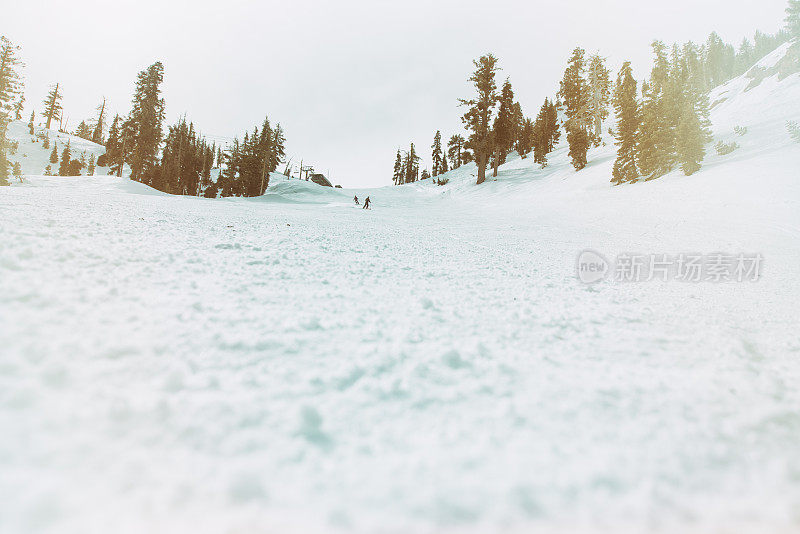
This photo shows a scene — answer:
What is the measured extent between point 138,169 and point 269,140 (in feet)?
51.9

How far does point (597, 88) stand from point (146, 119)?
52.9 meters

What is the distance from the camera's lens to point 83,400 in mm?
1769

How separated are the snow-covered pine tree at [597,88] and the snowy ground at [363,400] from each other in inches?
1906

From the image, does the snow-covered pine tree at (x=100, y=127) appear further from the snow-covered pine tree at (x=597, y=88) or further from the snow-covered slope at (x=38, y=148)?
the snow-covered pine tree at (x=597, y=88)

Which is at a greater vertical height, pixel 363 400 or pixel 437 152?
pixel 437 152

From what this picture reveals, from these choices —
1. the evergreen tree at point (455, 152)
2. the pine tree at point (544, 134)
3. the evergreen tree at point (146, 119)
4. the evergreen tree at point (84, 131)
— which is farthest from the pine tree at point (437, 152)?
the evergreen tree at point (84, 131)

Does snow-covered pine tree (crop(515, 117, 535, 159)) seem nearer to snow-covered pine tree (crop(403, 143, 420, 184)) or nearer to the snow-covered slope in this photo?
snow-covered pine tree (crop(403, 143, 420, 184))

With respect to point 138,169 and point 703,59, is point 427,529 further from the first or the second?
point 703,59

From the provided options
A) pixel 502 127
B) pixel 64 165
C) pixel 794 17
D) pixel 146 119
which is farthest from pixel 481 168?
pixel 64 165

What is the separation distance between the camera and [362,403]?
2.04 metres

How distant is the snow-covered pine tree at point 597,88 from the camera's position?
4428 cm

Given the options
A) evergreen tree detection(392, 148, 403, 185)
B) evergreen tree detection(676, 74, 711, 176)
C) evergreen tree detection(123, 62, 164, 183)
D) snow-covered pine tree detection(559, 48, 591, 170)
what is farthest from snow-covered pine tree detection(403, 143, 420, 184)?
evergreen tree detection(676, 74, 711, 176)

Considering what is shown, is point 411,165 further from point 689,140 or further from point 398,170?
point 689,140

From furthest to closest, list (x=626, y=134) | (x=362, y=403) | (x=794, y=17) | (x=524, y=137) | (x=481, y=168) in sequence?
1. (x=524, y=137)
2. (x=481, y=168)
3. (x=794, y=17)
4. (x=626, y=134)
5. (x=362, y=403)
